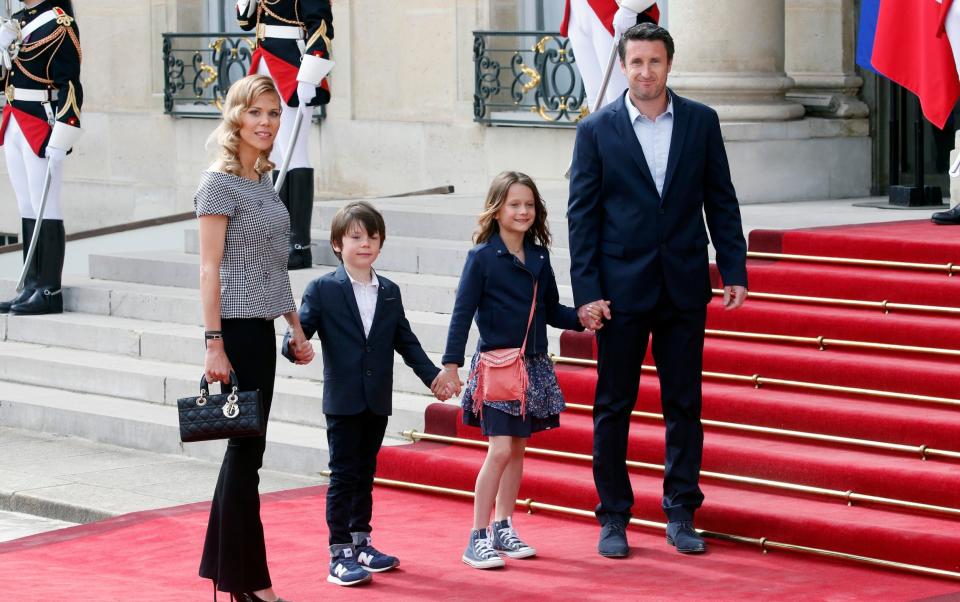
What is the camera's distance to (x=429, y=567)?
22.0 ft

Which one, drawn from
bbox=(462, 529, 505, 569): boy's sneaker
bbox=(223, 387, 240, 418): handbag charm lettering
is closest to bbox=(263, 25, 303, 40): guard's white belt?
bbox=(462, 529, 505, 569): boy's sneaker

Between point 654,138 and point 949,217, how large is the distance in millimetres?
3470

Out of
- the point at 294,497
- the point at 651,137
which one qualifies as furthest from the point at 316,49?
the point at 651,137

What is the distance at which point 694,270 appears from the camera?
6723 mm

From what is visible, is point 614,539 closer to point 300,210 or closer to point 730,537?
point 730,537

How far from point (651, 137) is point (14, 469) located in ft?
13.1

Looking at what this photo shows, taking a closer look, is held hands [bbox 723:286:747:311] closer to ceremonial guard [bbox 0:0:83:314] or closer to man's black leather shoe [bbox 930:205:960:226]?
man's black leather shoe [bbox 930:205:960:226]

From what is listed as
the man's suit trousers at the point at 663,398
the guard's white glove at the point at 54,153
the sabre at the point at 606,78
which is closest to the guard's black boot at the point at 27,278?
the guard's white glove at the point at 54,153

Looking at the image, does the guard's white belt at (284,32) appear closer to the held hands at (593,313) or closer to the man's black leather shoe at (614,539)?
the held hands at (593,313)

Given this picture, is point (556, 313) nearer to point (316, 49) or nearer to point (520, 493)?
point (520, 493)

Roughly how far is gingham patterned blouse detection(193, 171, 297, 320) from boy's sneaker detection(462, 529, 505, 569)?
4.05 feet

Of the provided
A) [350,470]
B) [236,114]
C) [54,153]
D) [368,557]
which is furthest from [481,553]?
[54,153]

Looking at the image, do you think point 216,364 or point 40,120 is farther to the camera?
point 40,120

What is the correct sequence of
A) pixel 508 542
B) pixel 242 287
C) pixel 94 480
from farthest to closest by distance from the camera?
pixel 94 480 < pixel 508 542 < pixel 242 287
